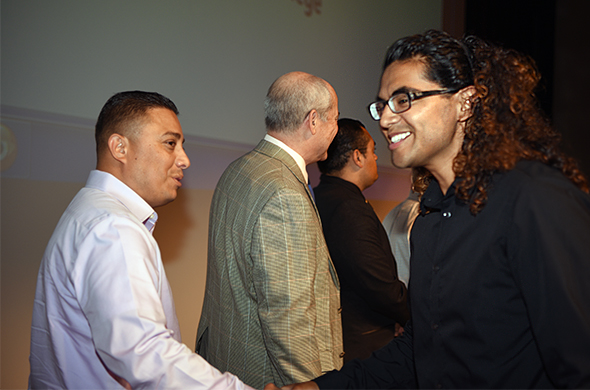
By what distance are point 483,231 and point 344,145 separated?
146cm

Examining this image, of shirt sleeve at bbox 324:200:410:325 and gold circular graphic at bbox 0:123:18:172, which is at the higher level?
gold circular graphic at bbox 0:123:18:172

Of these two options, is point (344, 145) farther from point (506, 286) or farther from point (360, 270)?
point (506, 286)

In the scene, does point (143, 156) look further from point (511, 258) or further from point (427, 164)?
point (511, 258)

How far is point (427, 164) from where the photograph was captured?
1.18 meters

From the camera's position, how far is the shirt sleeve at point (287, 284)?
1.47 meters

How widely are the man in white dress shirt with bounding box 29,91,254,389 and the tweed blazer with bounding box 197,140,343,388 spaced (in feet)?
0.99

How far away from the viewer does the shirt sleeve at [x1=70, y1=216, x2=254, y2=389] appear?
→ 1041 millimetres

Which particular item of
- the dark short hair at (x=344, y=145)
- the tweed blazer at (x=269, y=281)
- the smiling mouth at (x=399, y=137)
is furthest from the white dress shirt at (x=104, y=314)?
the dark short hair at (x=344, y=145)

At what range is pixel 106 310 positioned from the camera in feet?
3.45

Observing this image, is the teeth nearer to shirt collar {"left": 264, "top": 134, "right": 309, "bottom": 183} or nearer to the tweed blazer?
the tweed blazer

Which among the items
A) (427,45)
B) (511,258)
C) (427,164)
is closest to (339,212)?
(427,164)

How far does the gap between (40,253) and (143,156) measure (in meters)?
0.93

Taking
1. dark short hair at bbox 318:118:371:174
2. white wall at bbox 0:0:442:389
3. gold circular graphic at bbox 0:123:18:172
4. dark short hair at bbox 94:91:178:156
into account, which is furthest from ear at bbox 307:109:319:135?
gold circular graphic at bbox 0:123:18:172

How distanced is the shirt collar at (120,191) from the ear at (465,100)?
1.02 m
